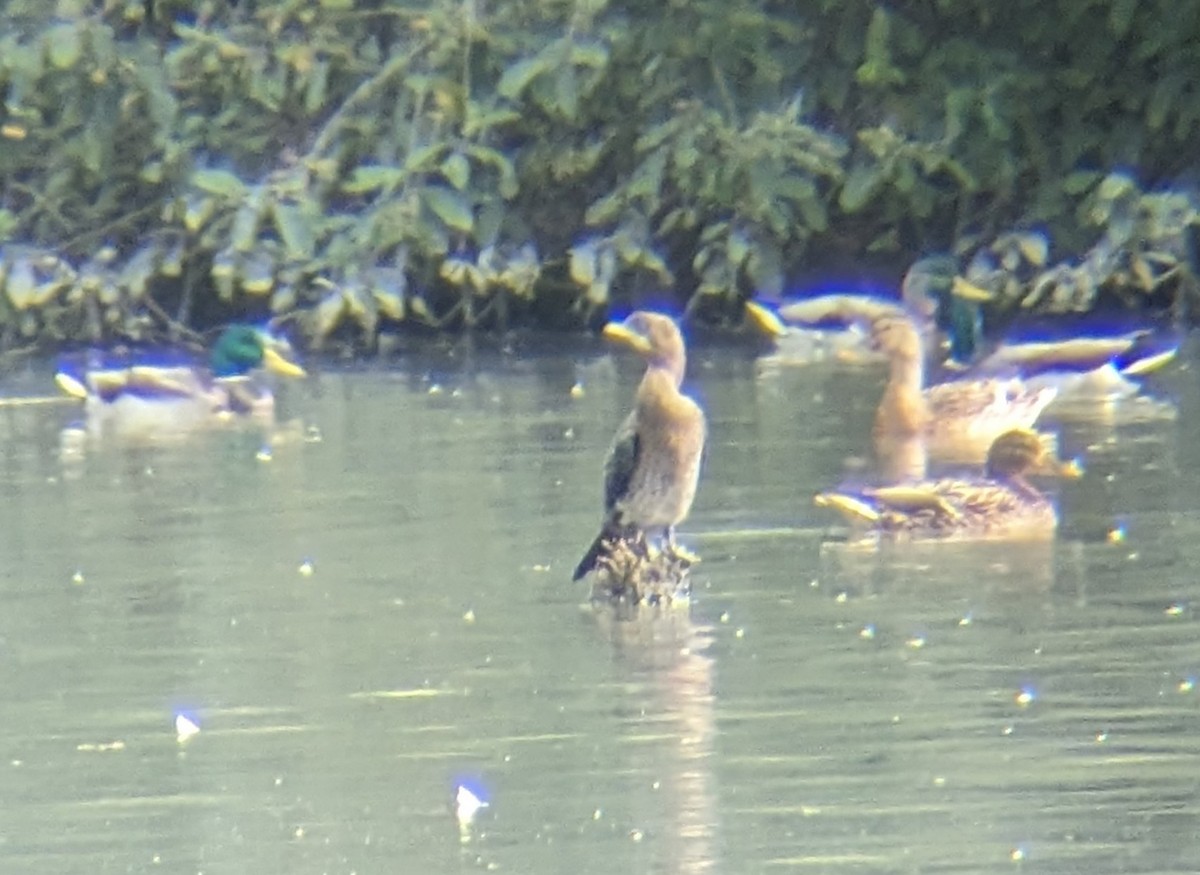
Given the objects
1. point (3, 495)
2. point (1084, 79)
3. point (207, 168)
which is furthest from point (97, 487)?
point (1084, 79)

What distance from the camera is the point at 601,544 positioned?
8727mm

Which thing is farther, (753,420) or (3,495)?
(753,420)

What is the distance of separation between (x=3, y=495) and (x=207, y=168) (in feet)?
18.9

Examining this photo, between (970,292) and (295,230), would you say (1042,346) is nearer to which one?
(970,292)

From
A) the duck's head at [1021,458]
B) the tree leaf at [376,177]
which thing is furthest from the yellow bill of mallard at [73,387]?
the duck's head at [1021,458]

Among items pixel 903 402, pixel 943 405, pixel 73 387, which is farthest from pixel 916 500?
pixel 73 387

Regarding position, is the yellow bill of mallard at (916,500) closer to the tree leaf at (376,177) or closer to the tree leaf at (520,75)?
the tree leaf at (520,75)

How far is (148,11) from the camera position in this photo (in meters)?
17.3

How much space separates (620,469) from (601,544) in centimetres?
24

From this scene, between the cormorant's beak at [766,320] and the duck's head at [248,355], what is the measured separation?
7.53 ft

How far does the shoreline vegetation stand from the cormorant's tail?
294 inches

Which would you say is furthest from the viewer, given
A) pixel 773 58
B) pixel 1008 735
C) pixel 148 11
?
pixel 148 11

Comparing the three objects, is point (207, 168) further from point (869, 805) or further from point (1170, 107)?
point (869, 805)

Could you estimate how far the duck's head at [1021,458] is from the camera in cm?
1030
